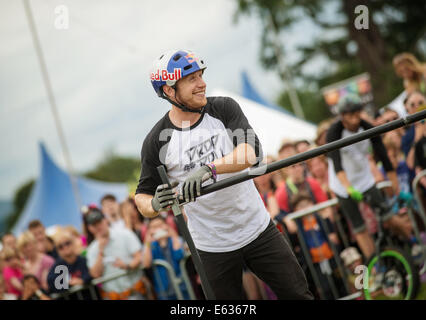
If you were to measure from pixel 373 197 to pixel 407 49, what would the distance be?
2152 centimetres

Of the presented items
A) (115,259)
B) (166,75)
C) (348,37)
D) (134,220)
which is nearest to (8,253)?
(134,220)

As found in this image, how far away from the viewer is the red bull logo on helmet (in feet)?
10.1

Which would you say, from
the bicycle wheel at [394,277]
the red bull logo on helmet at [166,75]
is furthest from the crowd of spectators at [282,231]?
the red bull logo on helmet at [166,75]

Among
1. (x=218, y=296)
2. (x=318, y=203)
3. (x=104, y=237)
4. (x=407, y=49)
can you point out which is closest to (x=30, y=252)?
(x=104, y=237)

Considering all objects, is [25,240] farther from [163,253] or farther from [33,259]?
[163,253]

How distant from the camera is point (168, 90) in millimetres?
3184

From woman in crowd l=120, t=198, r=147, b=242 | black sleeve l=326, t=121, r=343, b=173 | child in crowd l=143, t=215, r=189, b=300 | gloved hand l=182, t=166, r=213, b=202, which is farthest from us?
woman in crowd l=120, t=198, r=147, b=242

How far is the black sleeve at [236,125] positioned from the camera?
316 cm

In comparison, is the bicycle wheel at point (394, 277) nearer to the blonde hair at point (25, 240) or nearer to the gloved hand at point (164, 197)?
the gloved hand at point (164, 197)

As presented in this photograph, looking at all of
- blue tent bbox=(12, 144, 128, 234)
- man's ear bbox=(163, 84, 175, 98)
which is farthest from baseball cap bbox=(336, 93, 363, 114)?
blue tent bbox=(12, 144, 128, 234)

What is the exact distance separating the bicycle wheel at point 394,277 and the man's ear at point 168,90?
8.50 ft

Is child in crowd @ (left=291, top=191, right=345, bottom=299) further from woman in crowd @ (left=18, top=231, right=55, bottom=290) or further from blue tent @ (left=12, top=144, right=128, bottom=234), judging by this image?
blue tent @ (left=12, top=144, right=128, bottom=234)

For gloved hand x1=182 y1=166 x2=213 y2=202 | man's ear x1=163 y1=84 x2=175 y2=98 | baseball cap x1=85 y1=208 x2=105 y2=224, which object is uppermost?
man's ear x1=163 y1=84 x2=175 y2=98
